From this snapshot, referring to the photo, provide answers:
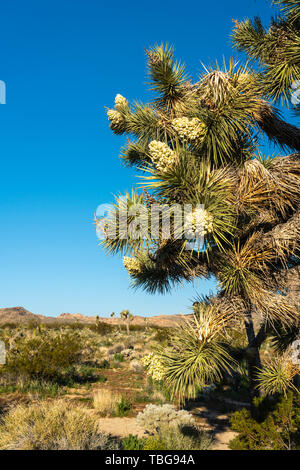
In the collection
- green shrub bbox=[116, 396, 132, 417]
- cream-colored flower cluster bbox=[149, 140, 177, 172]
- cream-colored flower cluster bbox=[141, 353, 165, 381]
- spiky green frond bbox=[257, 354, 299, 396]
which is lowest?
green shrub bbox=[116, 396, 132, 417]

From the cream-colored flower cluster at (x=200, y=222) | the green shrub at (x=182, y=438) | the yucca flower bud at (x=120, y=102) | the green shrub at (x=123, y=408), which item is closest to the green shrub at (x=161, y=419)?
the green shrub at (x=182, y=438)

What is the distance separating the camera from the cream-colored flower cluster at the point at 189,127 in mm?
5184

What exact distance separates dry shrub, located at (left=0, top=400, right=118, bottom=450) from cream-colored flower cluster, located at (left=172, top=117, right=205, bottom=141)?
15.9 feet

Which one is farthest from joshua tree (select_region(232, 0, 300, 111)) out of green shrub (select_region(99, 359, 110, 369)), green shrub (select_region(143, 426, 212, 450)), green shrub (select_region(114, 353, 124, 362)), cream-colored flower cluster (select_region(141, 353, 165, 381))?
green shrub (select_region(114, 353, 124, 362))

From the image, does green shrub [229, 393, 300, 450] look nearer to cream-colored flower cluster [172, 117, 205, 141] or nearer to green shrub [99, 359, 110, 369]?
cream-colored flower cluster [172, 117, 205, 141]

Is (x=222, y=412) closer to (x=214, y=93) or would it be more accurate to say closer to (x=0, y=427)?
(x=0, y=427)

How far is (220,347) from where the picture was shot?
15.3ft

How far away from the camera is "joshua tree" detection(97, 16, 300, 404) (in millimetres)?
4547

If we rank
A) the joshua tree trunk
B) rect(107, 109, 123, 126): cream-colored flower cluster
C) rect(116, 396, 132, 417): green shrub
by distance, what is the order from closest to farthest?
1. the joshua tree trunk
2. rect(107, 109, 123, 126): cream-colored flower cluster
3. rect(116, 396, 132, 417): green shrub

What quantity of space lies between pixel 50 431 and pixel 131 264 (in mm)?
3102

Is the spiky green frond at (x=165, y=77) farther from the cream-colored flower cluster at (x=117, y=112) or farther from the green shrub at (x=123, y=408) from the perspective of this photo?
the green shrub at (x=123, y=408)

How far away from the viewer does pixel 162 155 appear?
4.44 metres

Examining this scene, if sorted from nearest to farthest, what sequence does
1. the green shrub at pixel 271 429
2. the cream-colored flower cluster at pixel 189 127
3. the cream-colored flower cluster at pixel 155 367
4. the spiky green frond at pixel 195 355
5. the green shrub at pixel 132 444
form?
the spiky green frond at pixel 195 355 → the cream-colored flower cluster at pixel 155 367 → the cream-colored flower cluster at pixel 189 127 → the green shrub at pixel 271 429 → the green shrub at pixel 132 444

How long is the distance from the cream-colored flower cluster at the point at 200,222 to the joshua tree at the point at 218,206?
0.5 inches
